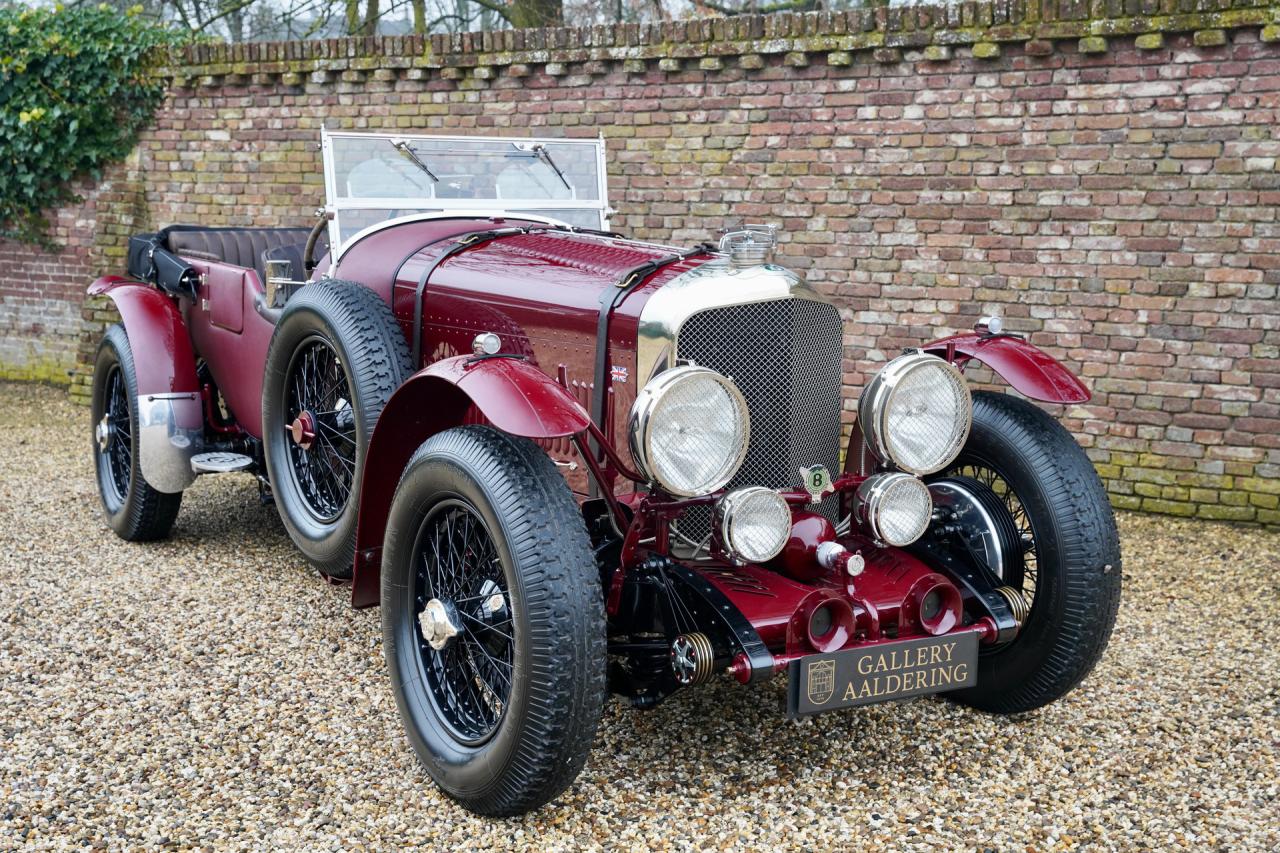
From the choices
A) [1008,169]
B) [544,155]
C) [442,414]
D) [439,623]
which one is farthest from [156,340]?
[1008,169]

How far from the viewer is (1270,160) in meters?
5.48

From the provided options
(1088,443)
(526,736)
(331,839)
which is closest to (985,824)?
(526,736)

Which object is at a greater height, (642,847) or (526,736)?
(526,736)

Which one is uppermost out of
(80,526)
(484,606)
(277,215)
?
(277,215)

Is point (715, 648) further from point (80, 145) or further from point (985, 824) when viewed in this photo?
point (80, 145)

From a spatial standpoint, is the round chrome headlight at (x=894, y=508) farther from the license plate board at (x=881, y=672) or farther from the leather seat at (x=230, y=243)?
the leather seat at (x=230, y=243)

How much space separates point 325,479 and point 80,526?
6.55ft

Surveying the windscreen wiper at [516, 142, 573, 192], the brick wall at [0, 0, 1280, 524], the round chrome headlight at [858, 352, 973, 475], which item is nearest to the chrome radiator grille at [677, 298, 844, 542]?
the round chrome headlight at [858, 352, 973, 475]

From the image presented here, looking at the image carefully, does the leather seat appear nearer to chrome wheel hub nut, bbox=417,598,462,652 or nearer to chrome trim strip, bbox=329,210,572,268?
chrome trim strip, bbox=329,210,572,268

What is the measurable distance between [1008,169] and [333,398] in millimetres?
3708

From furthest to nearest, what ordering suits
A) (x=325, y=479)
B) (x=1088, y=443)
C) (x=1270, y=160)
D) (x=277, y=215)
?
(x=277, y=215)
(x=1088, y=443)
(x=1270, y=160)
(x=325, y=479)

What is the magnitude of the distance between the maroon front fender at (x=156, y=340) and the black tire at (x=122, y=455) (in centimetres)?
5

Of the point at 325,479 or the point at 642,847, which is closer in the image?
the point at 642,847

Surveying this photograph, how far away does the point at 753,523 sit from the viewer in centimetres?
289
